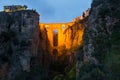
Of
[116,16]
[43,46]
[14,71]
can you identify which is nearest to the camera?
[116,16]

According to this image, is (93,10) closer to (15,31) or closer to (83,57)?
(83,57)

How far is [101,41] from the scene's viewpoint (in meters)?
54.3

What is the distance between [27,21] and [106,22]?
1779 inches

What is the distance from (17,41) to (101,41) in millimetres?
44338

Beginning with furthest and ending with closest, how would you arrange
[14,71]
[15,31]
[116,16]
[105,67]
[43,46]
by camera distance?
1. [43,46]
2. [15,31]
3. [14,71]
4. [116,16]
5. [105,67]

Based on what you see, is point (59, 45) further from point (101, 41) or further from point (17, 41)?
point (101, 41)

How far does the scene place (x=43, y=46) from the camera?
105m

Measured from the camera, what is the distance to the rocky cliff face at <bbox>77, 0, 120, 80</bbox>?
48.6 metres

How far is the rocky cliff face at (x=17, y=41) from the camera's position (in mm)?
92688

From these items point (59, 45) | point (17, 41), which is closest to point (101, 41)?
point (17, 41)

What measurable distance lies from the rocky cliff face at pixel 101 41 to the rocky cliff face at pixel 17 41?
34.0 m

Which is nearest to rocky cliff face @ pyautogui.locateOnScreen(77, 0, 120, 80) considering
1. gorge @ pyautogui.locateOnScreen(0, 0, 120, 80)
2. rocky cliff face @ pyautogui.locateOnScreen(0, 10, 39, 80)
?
gorge @ pyautogui.locateOnScreen(0, 0, 120, 80)

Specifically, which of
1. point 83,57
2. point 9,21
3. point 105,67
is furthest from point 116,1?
point 9,21

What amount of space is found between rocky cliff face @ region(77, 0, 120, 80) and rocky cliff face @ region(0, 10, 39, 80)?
34.0 m
